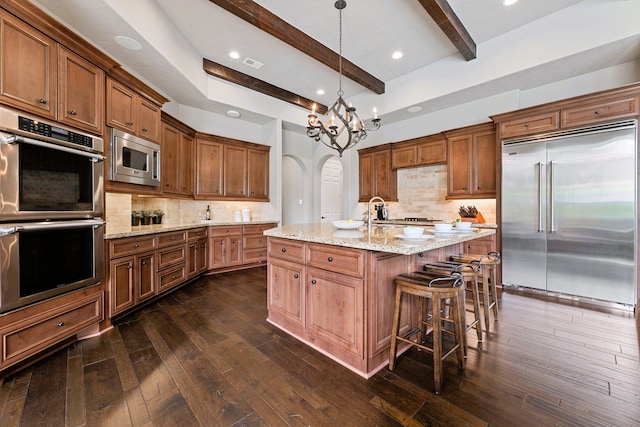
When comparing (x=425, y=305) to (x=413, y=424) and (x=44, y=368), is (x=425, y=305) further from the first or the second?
(x=44, y=368)

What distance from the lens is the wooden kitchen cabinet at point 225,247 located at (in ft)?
15.0

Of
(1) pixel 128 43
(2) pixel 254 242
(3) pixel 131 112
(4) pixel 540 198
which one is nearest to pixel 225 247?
(2) pixel 254 242

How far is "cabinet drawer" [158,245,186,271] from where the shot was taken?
3297 millimetres

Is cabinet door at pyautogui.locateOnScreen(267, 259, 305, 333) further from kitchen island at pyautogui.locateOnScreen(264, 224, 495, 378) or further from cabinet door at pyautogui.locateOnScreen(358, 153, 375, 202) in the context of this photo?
cabinet door at pyautogui.locateOnScreen(358, 153, 375, 202)

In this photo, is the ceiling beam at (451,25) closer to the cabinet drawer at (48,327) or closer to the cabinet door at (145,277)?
the cabinet door at (145,277)

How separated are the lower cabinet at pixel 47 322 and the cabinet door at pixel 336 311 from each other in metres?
1.91

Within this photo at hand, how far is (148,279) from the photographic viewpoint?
3061 millimetres

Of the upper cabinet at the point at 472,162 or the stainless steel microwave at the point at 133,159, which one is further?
the upper cabinet at the point at 472,162

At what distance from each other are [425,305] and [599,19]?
150 inches

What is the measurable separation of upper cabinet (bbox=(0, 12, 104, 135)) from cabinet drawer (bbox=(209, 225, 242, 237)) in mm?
2368

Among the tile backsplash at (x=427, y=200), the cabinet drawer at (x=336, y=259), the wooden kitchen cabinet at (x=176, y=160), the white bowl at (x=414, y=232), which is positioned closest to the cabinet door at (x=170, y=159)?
the wooden kitchen cabinet at (x=176, y=160)

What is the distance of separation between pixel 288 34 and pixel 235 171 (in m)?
2.68

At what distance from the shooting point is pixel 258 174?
560 cm

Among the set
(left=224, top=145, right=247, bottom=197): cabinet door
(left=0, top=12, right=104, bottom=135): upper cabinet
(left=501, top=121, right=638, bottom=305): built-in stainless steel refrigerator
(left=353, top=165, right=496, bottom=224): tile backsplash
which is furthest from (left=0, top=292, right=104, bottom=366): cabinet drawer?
(left=353, top=165, right=496, bottom=224): tile backsplash
